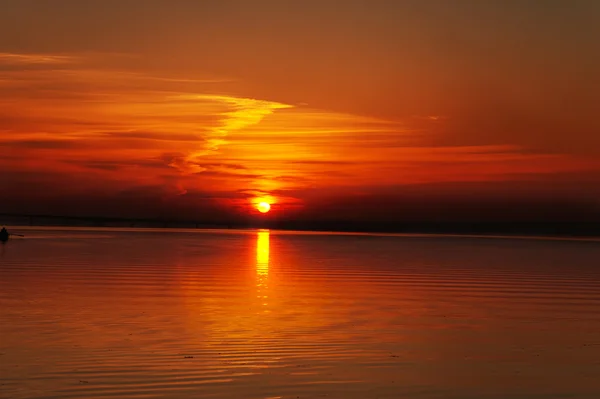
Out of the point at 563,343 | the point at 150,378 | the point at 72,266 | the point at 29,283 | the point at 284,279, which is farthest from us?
the point at 72,266

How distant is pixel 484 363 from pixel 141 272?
25.2 m

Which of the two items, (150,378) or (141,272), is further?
(141,272)

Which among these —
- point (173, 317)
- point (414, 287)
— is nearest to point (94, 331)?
point (173, 317)

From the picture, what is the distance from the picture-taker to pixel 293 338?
1852cm

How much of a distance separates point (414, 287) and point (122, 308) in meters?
13.2

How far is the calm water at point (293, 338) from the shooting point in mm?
13750

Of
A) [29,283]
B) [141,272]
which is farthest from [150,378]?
[141,272]

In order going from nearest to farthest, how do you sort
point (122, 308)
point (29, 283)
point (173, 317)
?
point (173, 317), point (122, 308), point (29, 283)

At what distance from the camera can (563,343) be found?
18.8 metres

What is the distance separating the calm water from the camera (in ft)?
45.1

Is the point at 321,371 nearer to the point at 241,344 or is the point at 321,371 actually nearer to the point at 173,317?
the point at 241,344

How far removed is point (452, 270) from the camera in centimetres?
4453

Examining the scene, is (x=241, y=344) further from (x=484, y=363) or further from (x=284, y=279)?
(x=284, y=279)

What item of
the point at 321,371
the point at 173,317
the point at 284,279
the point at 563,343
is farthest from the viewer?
the point at 284,279
